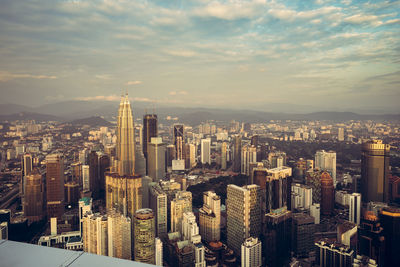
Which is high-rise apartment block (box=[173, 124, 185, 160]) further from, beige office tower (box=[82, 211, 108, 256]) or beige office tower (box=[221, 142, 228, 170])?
beige office tower (box=[82, 211, 108, 256])

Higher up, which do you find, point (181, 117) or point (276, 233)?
point (181, 117)

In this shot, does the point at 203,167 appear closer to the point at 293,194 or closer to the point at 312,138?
the point at 312,138

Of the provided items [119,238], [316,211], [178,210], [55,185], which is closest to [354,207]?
[316,211]

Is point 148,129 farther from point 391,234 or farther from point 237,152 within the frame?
point 391,234

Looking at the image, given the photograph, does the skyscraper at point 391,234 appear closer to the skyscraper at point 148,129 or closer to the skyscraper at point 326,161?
the skyscraper at point 326,161

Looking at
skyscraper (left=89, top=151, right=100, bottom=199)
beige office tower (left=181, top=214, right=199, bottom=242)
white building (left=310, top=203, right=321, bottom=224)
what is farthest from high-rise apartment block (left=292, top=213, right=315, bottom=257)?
skyscraper (left=89, top=151, right=100, bottom=199)

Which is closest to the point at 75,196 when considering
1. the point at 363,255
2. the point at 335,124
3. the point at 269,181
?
the point at 269,181

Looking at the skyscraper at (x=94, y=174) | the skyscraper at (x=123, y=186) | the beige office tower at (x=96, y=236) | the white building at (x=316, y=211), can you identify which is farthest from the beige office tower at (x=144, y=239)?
the white building at (x=316, y=211)
